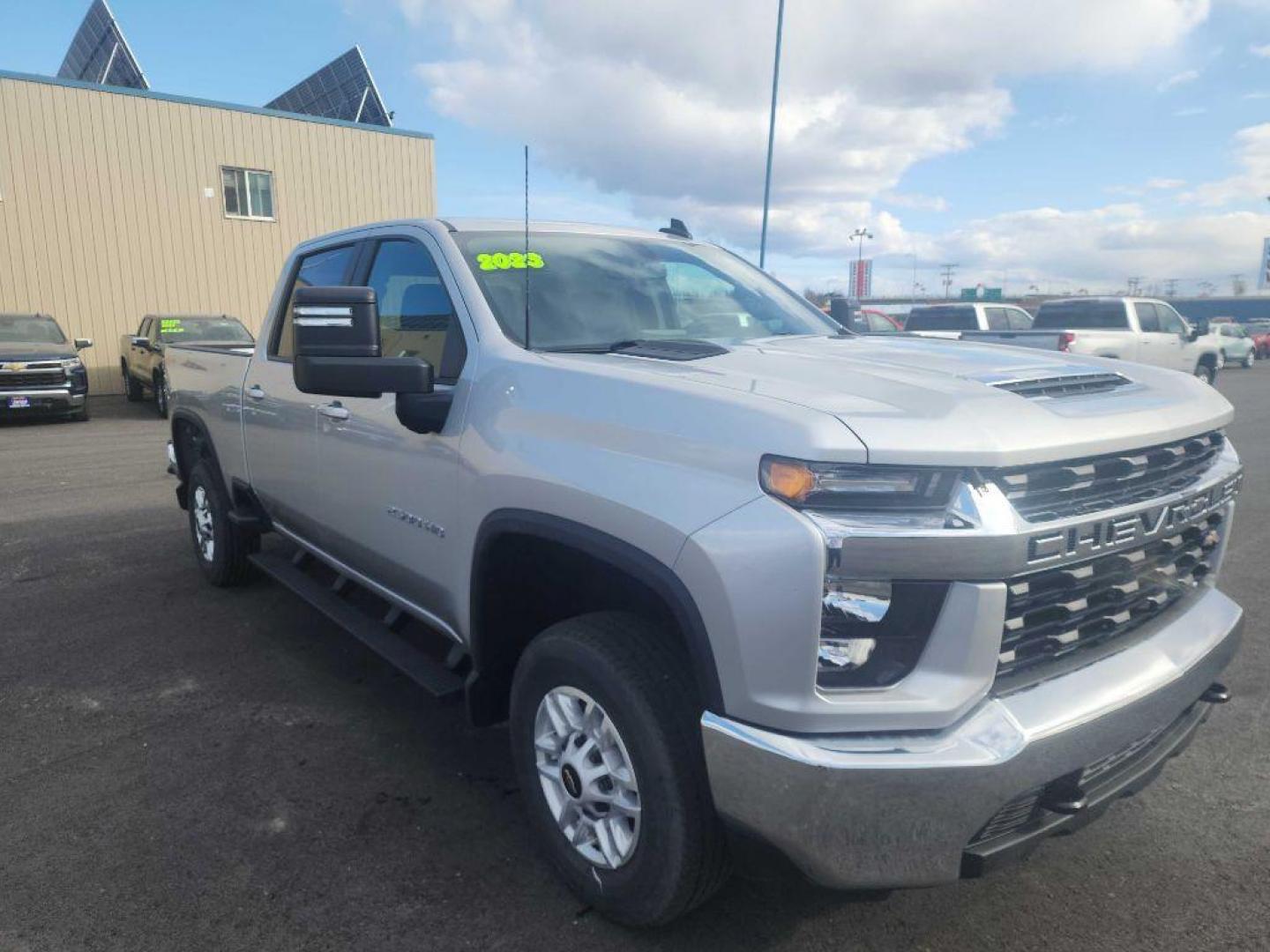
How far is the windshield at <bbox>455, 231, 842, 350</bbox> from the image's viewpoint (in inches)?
118

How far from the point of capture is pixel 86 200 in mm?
18062

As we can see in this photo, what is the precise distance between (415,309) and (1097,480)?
231 centimetres

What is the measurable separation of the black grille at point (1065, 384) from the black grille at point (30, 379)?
15.3 m

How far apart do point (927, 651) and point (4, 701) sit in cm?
392

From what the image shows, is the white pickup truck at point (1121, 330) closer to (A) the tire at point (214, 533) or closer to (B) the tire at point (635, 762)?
(A) the tire at point (214, 533)

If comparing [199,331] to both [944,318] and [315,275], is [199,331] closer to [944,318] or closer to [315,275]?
[315,275]

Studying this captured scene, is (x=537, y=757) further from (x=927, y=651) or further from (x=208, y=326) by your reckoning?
(x=208, y=326)

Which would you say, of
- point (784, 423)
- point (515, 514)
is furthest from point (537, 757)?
point (784, 423)

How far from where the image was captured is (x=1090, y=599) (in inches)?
82.7

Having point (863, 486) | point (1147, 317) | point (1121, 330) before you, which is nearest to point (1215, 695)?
point (863, 486)

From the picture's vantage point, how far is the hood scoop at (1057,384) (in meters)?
2.20

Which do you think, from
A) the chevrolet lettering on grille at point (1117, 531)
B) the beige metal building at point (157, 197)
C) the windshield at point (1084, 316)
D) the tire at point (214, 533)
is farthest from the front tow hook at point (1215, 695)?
the beige metal building at point (157, 197)

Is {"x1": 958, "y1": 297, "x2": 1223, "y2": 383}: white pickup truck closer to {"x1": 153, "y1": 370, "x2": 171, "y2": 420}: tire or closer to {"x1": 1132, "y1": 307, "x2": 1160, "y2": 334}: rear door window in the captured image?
{"x1": 1132, "y1": 307, "x2": 1160, "y2": 334}: rear door window

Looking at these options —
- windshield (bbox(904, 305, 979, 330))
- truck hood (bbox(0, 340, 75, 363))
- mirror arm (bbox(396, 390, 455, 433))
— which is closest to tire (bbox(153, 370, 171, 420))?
truck hood (bbox(0, 340, 75, 363))
